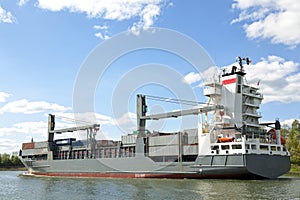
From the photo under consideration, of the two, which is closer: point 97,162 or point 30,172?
point 97,162

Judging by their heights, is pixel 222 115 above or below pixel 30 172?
above

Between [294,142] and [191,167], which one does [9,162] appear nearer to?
[294,142]

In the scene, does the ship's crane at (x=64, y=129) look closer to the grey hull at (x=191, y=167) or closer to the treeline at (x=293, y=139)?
the grey hull at (x=191, y=167)

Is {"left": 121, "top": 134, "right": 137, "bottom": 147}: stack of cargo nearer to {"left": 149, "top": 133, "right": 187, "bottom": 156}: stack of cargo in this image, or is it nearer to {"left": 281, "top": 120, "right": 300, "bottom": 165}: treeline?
{"left": 149, "top": 133, "right": 187, "bottom": 156}: stack of cargo

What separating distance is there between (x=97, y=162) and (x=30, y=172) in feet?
70.3

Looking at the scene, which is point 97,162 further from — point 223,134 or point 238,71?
point 238,71

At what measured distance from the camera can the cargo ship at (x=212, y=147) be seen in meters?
35.8

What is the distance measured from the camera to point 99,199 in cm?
2466

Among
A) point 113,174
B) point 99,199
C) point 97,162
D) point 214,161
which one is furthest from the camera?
point 97,162

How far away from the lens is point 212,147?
1496 inches

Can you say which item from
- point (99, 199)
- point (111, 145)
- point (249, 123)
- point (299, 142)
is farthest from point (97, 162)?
point (299, 142)

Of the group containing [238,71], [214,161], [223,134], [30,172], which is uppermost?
[238,71]

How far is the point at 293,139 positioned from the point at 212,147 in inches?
1032

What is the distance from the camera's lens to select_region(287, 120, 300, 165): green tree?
5547 cm
